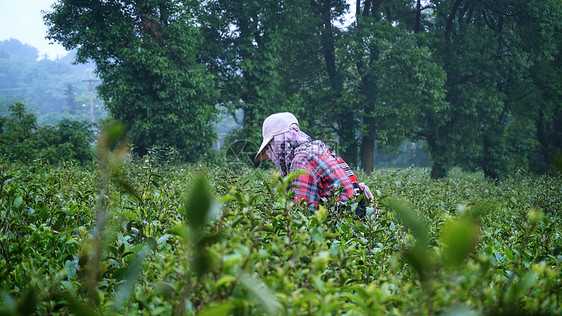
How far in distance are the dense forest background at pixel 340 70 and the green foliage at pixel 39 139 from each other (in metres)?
2.31

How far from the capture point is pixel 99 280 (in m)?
1.36

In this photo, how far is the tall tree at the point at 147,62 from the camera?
731 inches

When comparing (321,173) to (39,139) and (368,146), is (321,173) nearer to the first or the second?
(39,139)

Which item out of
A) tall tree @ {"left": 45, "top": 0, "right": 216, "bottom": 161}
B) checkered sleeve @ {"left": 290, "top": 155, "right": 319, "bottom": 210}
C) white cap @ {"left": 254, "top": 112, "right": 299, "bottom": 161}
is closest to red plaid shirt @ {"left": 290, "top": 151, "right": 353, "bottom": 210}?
checkered sleeve @ {"left": 290, "top": 155, "right": 319, "bottom": 210}

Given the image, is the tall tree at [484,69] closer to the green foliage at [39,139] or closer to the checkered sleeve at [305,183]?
the green foliage at [39,139]

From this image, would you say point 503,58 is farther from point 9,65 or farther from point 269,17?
point 9,65

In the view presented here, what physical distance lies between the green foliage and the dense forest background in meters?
2.31

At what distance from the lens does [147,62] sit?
18.2 m

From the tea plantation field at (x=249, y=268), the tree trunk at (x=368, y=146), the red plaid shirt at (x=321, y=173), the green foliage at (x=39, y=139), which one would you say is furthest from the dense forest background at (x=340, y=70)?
the tea plantation field at (x=249, y=268)

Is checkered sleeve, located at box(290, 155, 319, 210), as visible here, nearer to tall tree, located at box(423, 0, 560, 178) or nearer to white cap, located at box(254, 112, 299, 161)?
white cap, located at box(254, 112, 299, 161)

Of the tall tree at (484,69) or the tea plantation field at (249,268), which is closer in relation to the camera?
the tea plantation field at (249,268)

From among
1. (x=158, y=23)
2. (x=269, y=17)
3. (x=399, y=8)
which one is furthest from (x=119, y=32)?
(x=399, y=8)

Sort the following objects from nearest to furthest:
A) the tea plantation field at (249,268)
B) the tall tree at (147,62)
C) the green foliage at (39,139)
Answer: the tea plantation field at (249,268)
the green foliage at (39,139)
the tall tree at (147,62)

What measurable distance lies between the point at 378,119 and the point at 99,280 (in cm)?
2064
